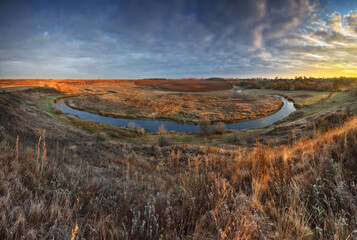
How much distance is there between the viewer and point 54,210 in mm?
2186

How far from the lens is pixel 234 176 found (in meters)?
3.80

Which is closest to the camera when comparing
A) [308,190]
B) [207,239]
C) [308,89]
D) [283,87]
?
[207,239]

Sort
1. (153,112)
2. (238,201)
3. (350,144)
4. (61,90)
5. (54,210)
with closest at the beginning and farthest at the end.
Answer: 1. (54,210)
2. (238,201)
3. (350,144)
4. (153,112)
5. (61,90)

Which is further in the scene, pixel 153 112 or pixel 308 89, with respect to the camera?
pixel 308 89

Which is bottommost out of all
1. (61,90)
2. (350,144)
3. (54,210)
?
(54,210)

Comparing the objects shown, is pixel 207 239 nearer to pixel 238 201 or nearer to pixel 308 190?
pixel 238 201

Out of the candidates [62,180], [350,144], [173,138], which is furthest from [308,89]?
[62,180]

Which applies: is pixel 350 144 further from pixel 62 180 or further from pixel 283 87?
pixel 283 87

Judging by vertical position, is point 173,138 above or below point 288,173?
below

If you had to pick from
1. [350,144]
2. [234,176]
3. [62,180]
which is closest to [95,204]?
[62,180]

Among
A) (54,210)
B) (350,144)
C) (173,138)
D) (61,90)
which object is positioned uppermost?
(61,90)

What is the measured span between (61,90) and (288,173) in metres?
103

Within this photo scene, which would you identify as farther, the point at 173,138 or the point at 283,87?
the point at 283,87

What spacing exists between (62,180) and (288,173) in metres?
4.92
